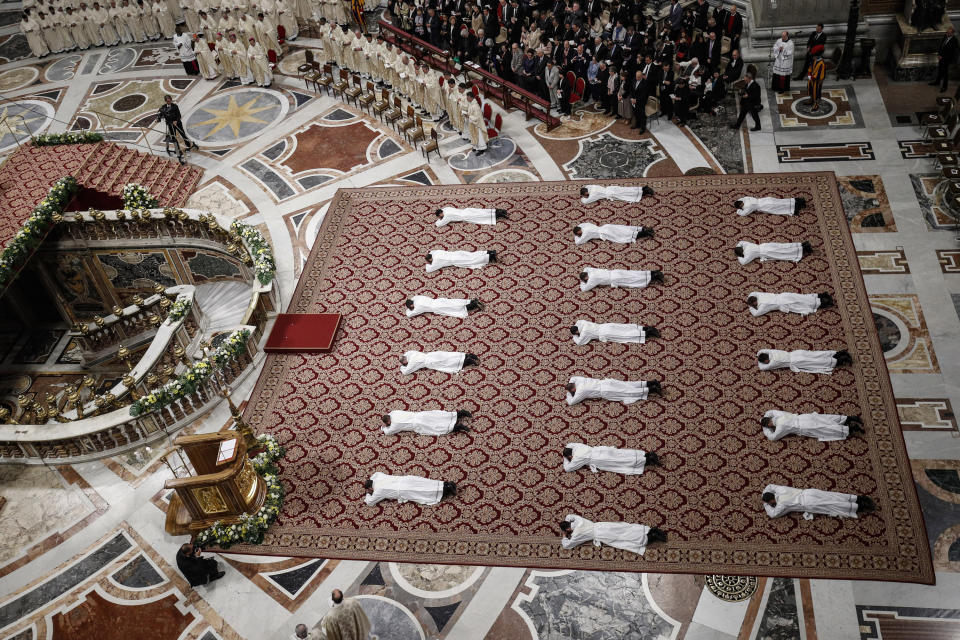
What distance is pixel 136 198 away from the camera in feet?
50.5

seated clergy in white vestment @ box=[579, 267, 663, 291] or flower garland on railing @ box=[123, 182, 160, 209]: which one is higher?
flower garland on railing @ box=[123, 182, 160, 209]

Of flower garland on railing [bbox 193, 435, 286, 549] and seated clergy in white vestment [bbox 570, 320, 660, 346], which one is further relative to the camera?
seated clergy in white vestment [bbox 570, 320, 660, 346]

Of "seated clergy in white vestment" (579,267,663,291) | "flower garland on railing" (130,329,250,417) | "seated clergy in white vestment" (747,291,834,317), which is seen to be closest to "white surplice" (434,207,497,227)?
"seated clergy in white vestment" (579,267,663,291)

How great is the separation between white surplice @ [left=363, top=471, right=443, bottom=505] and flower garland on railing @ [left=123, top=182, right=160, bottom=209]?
26.0 ft

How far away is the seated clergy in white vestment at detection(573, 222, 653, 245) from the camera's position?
1387cm

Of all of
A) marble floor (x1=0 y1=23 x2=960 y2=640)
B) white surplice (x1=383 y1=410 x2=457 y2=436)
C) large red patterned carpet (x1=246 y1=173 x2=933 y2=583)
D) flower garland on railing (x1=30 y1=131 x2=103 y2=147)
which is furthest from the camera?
flower garland on railing (x1=30 y1=131 x2=103 y2=147)

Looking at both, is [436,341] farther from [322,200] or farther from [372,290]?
[322,200]

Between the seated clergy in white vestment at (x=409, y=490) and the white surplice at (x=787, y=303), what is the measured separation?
17.0 feet

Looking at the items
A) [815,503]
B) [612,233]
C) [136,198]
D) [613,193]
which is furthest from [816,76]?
[136,198]

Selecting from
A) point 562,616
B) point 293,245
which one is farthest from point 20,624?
point 293,245

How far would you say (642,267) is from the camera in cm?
1342

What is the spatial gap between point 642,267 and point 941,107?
22.2 ft

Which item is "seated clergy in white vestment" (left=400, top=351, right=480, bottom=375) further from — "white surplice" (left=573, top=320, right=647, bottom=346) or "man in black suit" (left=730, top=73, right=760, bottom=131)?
"man in black suit" (left=730, top=73, right=760, bottom=131)

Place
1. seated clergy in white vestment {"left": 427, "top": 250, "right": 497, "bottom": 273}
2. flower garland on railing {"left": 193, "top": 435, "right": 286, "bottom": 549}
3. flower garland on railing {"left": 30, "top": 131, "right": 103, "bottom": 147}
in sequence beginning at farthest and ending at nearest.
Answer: flower garland on railing {"left": 30, "top": 131, "right": 103, "bottom": 147}
seated clergy in white vestment {"left": 427, "top": 250, "right": 497, "bottom": 273}
flower garland on railing {"left": 193, "top": 435, "right": 286, "bottom": 549}
